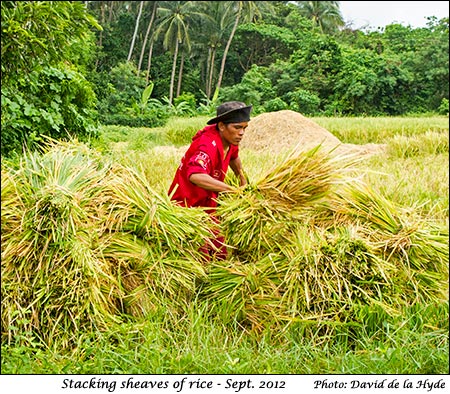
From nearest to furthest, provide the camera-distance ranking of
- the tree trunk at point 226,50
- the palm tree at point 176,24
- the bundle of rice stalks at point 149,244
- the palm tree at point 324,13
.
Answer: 1. the bundle of rice stalks at point 149,244
2. the palm tree at point 176,24
3. the tree trunk at point 226,50
4. the palm tree at point 324,13

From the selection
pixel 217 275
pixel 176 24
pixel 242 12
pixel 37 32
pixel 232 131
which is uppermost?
pixel 242 12

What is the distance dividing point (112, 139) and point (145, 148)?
22 centimetres

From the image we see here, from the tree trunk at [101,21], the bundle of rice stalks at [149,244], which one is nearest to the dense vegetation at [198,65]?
the tree trunk at [101,21]

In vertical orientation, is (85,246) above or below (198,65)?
below

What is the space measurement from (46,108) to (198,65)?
0.90 meters

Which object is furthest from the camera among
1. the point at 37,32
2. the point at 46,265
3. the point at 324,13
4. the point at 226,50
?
the point at 324,13

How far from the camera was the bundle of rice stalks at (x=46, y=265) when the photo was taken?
2254 millimetres

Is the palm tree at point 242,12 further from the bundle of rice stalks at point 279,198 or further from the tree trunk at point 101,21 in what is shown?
the bundle of rice stalks at point 279,198

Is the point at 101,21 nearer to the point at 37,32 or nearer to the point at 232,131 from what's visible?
the point at 37,32

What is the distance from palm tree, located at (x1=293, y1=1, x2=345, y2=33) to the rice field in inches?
47.3

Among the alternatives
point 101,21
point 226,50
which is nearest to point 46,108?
point 101,21

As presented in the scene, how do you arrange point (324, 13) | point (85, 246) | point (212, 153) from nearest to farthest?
point (85, 246), point (212, 153), point (324, 13)

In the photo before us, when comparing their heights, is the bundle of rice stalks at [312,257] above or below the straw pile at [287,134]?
below

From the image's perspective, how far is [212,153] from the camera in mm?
2939
